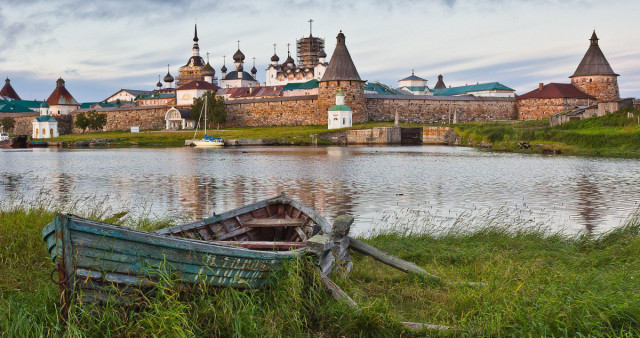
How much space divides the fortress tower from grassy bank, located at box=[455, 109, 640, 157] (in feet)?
90.2

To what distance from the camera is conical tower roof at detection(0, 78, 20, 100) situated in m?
98.6

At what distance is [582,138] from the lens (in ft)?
93.2

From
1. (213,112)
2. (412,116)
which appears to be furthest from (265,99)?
(412,116)

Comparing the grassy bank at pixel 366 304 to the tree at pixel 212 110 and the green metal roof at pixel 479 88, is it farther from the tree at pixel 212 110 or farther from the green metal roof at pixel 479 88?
the green metal roof at pixel 479 88

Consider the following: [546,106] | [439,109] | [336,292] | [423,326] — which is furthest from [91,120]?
[423,326]

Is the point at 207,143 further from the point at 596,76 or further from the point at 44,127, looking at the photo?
the point at 596,76

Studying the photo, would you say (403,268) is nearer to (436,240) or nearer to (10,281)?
(436,240)

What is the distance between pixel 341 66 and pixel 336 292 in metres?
51.4

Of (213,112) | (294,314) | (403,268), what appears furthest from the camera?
(213,112)

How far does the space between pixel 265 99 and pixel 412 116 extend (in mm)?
15400

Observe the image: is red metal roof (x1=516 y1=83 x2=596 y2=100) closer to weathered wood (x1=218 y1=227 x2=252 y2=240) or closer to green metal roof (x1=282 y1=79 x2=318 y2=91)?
green metal roof (x1=282 y1=79 x2=318 y2=91)

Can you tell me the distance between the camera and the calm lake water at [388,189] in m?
10.7

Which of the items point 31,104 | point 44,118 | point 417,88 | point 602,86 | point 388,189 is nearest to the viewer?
point 388,189

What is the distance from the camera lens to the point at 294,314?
4.18 metres
